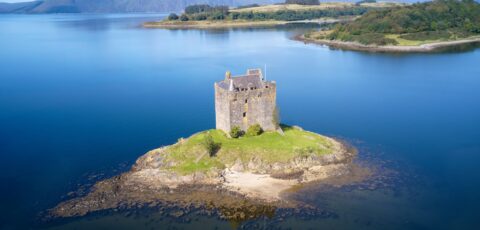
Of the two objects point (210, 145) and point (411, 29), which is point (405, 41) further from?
point (210, 145)

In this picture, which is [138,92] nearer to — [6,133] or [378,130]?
[6,133]

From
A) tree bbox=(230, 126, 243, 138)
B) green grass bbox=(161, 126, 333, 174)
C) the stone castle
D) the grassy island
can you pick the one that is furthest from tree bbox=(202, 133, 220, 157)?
the grassy island

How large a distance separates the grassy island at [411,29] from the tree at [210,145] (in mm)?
99710

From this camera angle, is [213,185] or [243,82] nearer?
[213,185]

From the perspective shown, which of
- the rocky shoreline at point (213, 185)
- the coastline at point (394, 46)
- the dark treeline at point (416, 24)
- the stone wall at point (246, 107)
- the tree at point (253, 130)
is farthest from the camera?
the dark treeline at point (416, 24)

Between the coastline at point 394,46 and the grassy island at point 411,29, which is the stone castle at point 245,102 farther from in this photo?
the grassy island at point 411,29

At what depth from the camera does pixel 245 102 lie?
48.6 metres

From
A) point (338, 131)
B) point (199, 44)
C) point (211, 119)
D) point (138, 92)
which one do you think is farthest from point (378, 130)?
point (199, 44)

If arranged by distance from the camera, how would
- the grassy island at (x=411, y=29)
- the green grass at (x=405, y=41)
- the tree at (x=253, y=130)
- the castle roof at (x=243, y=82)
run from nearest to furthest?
the castle roof at (x=243, y=82), the tree at (x=253, y=130), the green grass at (x=405, y=41), the grassy island at (x=411, y=29)

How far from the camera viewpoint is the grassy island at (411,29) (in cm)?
14112

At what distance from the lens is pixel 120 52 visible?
132 meters

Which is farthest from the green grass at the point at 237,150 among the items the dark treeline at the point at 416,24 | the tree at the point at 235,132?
the dark treeline at the point at 416,24

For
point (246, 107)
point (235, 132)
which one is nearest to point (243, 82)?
point (246, 107)

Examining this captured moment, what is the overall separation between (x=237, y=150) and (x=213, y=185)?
5.14 metres
